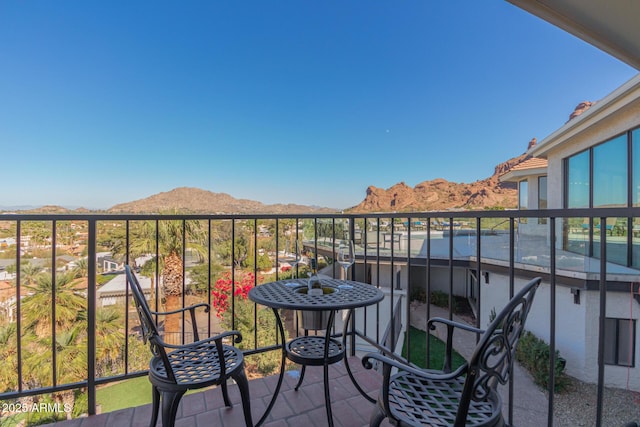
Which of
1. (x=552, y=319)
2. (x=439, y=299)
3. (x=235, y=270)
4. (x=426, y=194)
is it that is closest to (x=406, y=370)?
(x=552, y=319)

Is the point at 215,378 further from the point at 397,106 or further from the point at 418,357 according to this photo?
the point at 397,106

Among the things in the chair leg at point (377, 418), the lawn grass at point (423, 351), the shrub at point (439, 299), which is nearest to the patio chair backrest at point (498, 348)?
the chair leg at point (377, 418)

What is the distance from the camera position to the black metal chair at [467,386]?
90 cm

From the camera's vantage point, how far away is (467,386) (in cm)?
89

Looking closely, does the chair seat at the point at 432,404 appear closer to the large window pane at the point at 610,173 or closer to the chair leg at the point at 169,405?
the chair leg at the point at 169,405

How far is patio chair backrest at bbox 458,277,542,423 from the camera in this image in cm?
88

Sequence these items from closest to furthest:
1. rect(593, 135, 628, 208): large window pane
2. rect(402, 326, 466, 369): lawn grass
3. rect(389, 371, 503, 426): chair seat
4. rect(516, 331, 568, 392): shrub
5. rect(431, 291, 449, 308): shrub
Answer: rect(389, 371, 503, 426): chair seat → rect(516, 331, 568, 392): shrub → rect(593, 135, 628, 208): large window pane → rect(402, 326, 466, 369): lawn grass → rect(431, 291, 449, 308): shrub

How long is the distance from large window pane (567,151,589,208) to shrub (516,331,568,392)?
3411mm

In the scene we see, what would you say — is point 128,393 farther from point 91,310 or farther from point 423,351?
point 423,351

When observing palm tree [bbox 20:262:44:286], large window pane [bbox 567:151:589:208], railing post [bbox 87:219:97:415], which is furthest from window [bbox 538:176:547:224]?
palm tree [bbox 20:262:44:286]

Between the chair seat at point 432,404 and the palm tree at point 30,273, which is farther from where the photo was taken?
the palm tree at point 30,273

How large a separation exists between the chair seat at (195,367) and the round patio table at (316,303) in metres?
0.32

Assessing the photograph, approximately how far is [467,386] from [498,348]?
183 millimetres

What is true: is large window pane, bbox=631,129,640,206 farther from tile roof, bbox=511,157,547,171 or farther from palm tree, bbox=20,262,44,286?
palm tree, bbox=20,262,44,286
